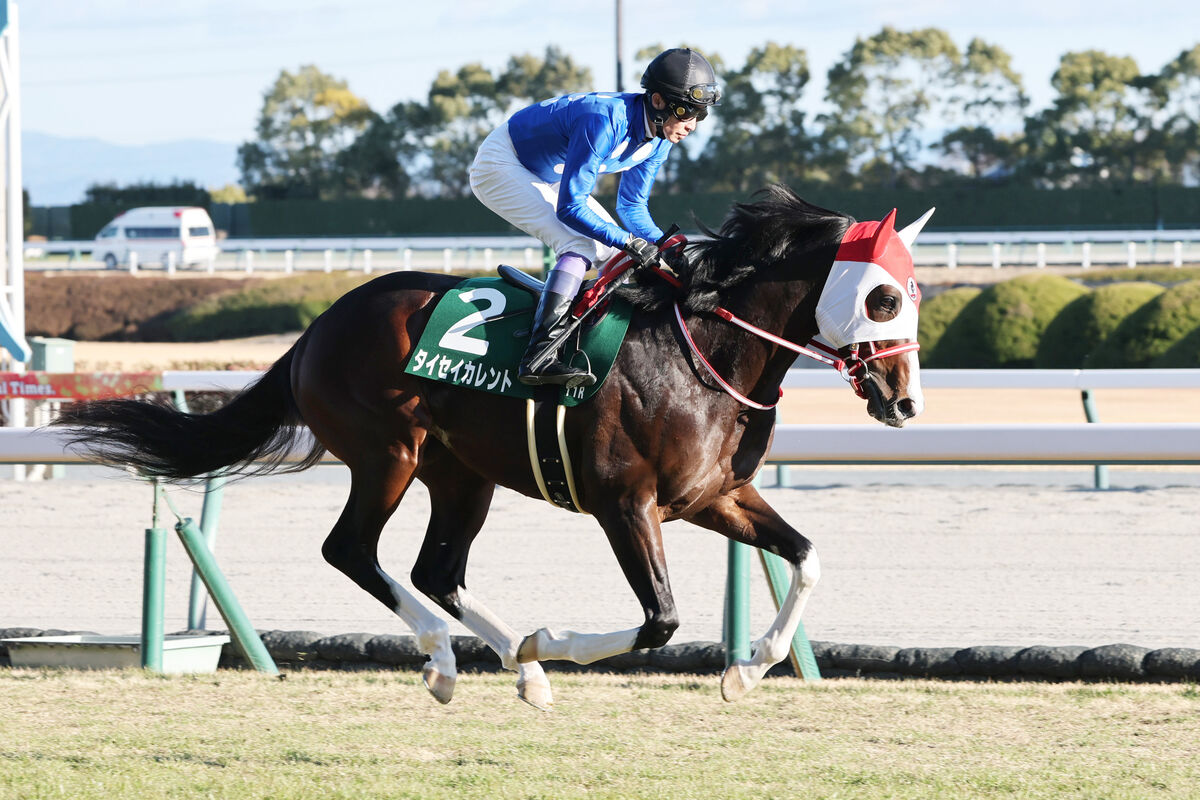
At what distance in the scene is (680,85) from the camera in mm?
3836

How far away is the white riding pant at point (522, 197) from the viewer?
406 centimetres

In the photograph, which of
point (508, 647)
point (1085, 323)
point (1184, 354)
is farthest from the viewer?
point (1085, 323)

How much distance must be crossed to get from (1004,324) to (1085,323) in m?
0.92

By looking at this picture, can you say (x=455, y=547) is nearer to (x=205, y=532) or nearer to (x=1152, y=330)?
(x=205, y=532)

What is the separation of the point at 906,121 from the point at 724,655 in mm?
41557

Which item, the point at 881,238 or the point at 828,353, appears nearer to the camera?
the point at 881,238

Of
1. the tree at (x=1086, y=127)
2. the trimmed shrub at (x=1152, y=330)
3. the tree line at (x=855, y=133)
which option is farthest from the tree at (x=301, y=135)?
the trimmed shrub at (x=1152, y=330)

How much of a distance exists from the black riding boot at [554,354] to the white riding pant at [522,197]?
0.24 m

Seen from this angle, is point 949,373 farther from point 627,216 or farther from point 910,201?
point 910,201

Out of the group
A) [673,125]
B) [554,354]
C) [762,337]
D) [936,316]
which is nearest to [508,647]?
[554,354]

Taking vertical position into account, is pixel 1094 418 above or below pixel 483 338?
below

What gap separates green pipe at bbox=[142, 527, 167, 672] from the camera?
4.73 metres

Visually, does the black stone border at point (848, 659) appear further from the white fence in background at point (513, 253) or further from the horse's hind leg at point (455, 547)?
the white fence in background at point (513, 253)

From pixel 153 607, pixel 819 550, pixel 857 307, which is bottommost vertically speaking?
pixel 819 550
